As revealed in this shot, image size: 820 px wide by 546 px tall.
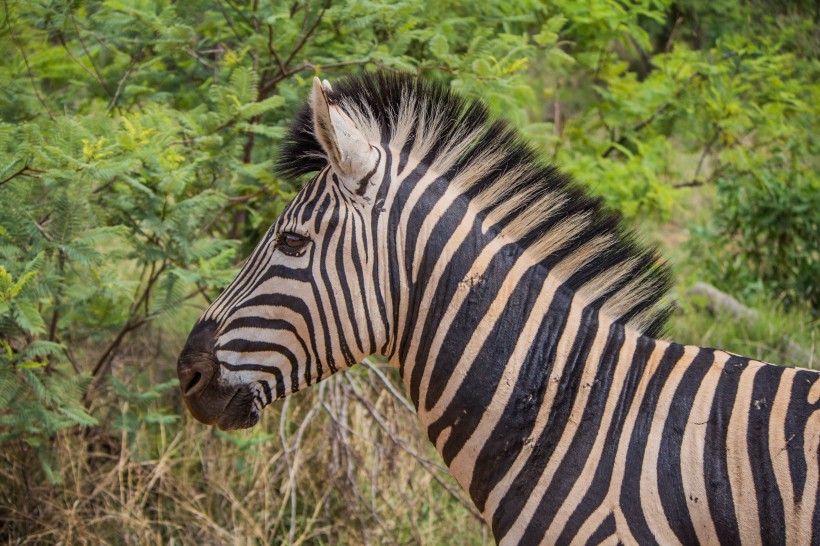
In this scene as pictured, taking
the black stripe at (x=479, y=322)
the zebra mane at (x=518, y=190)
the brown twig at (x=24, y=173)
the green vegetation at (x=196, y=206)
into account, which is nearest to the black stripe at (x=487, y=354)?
the black stripe at (x=479, y=322)

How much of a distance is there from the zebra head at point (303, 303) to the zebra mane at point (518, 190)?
0.46 ft

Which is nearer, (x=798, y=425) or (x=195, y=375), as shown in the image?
(x=798, y=425)

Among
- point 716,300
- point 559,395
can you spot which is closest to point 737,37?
point 716,300

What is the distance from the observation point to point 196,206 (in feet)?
12.5

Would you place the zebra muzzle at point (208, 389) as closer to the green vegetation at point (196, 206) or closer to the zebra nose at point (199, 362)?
the zebra nose at point (199, 362)

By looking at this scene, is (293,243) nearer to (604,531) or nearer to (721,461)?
(604,531)

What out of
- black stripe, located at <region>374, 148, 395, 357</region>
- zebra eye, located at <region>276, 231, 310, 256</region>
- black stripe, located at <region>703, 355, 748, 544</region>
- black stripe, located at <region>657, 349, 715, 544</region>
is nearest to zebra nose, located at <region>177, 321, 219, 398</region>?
zebra eye, located at <region>276, 231, 310, 256</region>

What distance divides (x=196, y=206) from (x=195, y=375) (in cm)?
151

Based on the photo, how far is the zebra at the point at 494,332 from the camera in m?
2.19

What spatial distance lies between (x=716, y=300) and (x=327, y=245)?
6344 millimetres

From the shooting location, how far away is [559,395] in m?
2.33

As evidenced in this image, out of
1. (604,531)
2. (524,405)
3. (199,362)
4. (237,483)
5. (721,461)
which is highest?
(721,461)

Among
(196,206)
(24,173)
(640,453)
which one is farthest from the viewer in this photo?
(196,206)

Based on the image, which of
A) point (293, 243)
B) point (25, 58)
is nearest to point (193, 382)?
point (293, 243)
